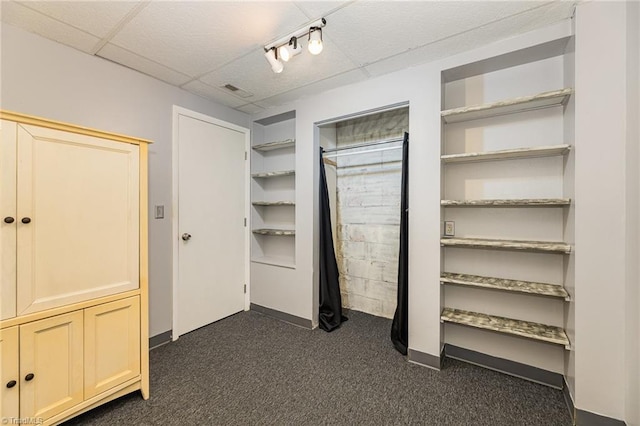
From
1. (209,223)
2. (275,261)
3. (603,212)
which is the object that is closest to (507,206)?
(603,212)

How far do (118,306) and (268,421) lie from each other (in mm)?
1193

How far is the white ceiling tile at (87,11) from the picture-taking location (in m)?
1.59

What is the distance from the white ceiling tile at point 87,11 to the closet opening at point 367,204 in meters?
1.90

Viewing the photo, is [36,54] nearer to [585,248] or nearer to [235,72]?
[235,72]

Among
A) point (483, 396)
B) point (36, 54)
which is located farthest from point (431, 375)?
point (36, 54)

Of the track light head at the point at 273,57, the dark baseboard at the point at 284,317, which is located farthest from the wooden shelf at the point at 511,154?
the dark baseboard at the point at 284,317

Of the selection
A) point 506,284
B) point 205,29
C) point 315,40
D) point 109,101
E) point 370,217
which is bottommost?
point 506,284

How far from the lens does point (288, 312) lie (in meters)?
3.03

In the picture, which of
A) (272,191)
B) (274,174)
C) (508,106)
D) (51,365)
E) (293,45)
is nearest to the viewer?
(51,365)

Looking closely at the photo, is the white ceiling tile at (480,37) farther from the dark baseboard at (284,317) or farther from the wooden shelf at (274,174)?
the dark baseboard at (284,317)

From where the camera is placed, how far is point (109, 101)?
7.32ft

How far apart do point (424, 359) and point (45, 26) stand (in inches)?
145

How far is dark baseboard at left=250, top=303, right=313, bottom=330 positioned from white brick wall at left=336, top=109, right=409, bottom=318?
0.71 metres

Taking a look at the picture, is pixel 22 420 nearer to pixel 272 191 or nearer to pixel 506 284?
pixel 272 191
